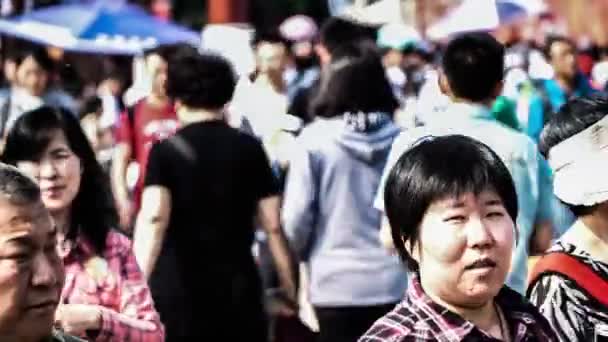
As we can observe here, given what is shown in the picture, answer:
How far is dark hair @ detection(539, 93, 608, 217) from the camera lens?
4094 millimetres

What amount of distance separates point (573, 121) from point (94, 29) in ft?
39.1

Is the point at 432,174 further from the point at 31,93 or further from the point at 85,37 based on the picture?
the point at 85,37

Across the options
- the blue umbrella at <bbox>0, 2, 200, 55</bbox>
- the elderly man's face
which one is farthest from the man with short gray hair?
the blue umbrella at <bbox>0, 2, 200, 55</bbox>

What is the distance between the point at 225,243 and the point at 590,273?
256 cm

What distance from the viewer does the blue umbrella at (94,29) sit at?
15.3m

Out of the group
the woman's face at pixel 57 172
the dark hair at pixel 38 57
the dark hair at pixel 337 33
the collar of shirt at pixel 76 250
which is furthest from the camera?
the dark hair at pixel 38 57

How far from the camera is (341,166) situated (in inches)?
251

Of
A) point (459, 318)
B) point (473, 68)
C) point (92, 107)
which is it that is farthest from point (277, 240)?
point (92, 107)

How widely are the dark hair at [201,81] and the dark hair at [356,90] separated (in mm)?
414

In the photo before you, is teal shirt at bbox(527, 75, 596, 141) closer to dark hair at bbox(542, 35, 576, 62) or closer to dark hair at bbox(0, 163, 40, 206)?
dark hair at bbox(542, 35, 576, 62)

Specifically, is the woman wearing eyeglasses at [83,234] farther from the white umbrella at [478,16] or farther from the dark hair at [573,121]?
the white umbrella at [478,16]

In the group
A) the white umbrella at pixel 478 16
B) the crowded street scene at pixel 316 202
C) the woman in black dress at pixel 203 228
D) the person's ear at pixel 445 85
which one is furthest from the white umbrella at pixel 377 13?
the person's ear at pixel 445 85

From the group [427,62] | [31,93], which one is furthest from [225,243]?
[427,62]

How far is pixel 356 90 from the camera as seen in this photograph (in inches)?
250
